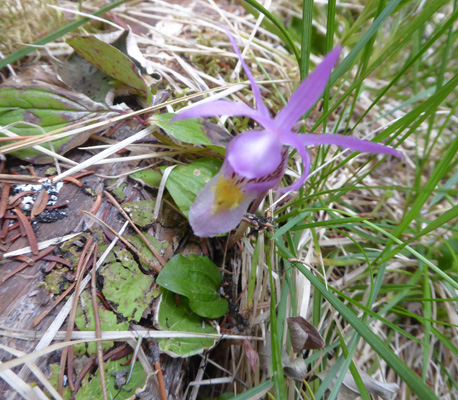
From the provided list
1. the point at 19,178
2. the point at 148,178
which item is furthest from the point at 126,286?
the point at 19,178

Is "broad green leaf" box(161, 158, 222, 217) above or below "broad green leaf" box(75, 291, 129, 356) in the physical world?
above

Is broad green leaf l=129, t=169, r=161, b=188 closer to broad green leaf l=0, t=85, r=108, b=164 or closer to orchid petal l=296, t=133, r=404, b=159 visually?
broad green leaf l=0, t=85, r=108, b=164

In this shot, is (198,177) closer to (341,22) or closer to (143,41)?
(143,41)

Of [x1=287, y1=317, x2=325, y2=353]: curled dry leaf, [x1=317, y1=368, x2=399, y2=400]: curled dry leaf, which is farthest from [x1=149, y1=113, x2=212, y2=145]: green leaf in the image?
[x1=317, y1=368, x2=399, y2=400]: curled dry leaf

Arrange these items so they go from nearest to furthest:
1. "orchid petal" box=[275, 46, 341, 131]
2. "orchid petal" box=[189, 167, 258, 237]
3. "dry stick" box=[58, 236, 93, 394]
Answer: "orchid petal" box=[275, 46, 341, 131], "dry stick" box=[58, 236, 93, 394], "orchid petal" box=[189, 167, 258, 237]

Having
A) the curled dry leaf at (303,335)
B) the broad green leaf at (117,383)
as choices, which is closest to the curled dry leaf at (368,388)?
the curled dry leaf at (303,335)

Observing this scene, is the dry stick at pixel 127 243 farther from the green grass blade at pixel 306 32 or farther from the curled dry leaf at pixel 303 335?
the green grass blade at pixel 306 32
